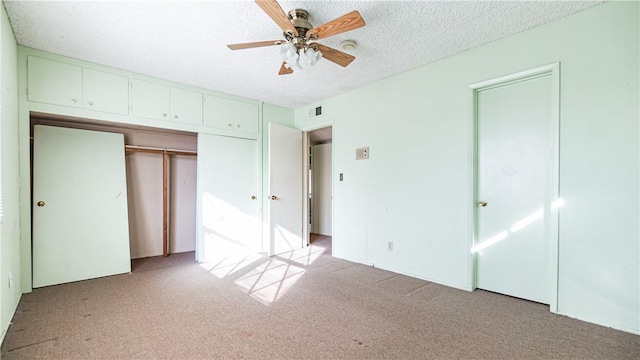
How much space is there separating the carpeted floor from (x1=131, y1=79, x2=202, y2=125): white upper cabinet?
81.0 inches

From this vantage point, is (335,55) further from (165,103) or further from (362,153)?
(165,103)

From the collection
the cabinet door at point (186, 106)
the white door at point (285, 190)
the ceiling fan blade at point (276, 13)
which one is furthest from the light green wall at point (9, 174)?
the white door at point (285, 190)

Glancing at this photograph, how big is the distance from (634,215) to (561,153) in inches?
25.3

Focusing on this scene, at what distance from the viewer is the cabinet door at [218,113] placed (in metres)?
4.16

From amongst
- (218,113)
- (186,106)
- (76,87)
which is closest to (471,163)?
(218,113)

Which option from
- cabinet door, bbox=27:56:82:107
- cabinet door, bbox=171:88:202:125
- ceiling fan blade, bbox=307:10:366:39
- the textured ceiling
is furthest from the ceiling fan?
cabinet door, bbox=27:56:82:107

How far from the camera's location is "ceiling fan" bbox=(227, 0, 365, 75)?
6.59ft

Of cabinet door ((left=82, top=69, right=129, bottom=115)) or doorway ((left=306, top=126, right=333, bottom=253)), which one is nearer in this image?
cabinet door ((left=82, top=69, right=129, bottom=115))

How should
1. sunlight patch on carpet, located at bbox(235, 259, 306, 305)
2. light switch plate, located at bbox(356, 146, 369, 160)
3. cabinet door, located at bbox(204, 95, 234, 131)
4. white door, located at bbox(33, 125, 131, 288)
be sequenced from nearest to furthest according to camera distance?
1. sunlight patch on carpet, located at bbox(235, 259, 306, 305)
2. white door, located at bbox(33, 125, 131, 288)
3. light switch plate, located at bbox(356, 146, 369, 160)
4. cabinet door, located at bbox(204, 95, 234, 131)

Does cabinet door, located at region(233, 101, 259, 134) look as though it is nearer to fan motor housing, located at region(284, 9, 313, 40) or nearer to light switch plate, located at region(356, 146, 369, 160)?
light switch plate, located at region(356, 146, 369, 160)

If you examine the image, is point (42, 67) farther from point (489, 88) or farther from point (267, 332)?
point (489, 88)

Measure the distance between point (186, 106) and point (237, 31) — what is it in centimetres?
179

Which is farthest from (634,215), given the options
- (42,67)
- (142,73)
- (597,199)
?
(42,67)

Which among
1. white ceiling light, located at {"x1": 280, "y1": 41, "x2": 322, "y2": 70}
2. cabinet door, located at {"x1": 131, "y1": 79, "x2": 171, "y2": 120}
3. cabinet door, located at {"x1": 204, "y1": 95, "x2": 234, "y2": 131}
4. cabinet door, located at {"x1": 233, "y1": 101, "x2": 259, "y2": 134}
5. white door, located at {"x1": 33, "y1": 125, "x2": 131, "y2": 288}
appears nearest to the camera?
white ceiling light, located at {"x1": 280, "y1": 41, "x2": 322, "y2": 70}
